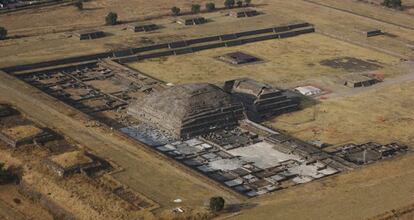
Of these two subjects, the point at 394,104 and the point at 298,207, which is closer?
the point at 298,207

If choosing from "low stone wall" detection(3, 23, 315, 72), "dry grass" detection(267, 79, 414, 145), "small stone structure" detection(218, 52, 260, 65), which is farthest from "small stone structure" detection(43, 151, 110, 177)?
"small stone structure" detection(218, 52, 260, 65)

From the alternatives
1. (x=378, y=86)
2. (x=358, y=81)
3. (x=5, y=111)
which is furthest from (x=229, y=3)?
(x=5, y=111)

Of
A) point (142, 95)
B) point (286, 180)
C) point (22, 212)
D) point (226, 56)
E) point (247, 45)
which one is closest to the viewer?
point (22, 212)

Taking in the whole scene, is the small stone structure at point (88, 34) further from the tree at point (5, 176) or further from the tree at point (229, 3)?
the tree at point (5, 176)

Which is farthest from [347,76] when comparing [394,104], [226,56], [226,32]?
[226,32]

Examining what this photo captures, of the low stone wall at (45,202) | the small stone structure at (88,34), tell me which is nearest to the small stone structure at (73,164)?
the low stone wall at (45,202)

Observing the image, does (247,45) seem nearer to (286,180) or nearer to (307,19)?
(307,19)
